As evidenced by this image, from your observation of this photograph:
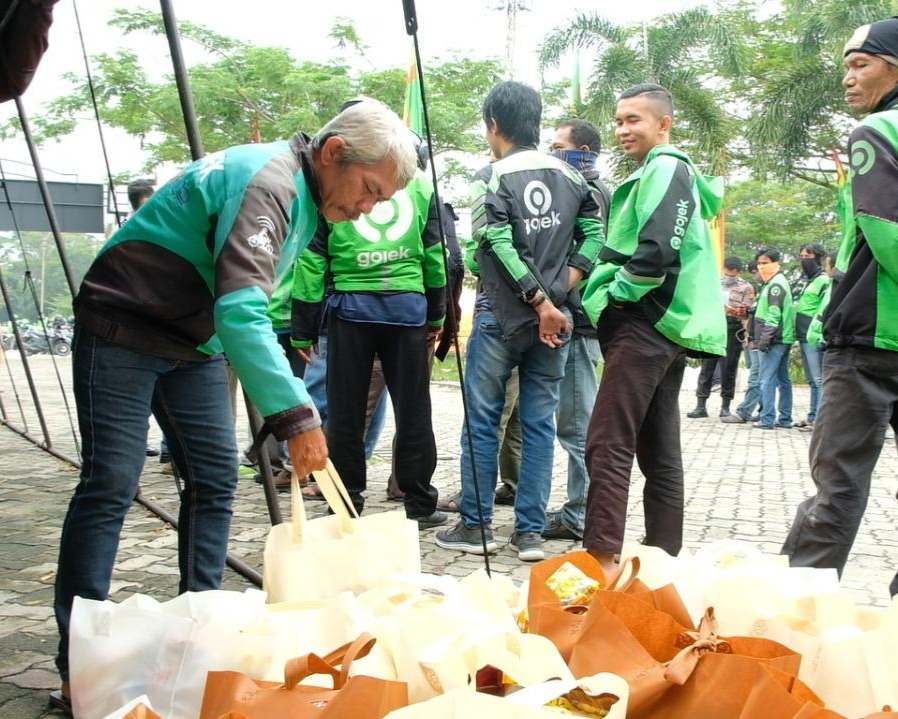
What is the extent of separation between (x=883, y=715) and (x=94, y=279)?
2073mm

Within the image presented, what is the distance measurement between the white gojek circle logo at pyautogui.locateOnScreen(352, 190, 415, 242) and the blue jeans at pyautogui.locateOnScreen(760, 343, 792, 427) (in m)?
8.14

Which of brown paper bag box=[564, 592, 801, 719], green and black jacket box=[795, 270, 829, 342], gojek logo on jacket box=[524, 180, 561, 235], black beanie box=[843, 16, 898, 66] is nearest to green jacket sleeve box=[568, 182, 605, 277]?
gojek logo on jacket box=[524, 180, 561, 235]

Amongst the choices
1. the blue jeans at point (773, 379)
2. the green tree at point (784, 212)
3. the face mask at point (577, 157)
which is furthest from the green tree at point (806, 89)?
the face mask at point (577, 157)

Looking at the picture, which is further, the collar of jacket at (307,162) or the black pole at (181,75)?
the black pole at (181,75)

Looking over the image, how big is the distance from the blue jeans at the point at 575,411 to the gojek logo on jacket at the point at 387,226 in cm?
103

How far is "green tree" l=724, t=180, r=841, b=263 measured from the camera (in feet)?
104

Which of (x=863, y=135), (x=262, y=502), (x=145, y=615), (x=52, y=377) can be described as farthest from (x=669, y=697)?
(x=52, y=377)

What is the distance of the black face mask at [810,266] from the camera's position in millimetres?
11508

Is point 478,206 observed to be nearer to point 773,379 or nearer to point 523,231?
point 523,231

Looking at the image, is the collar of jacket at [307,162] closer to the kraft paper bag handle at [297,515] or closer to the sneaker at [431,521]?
the kraft paper bag handle at [297,515]

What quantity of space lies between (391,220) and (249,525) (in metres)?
1.75

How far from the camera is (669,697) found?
1800 millimetres

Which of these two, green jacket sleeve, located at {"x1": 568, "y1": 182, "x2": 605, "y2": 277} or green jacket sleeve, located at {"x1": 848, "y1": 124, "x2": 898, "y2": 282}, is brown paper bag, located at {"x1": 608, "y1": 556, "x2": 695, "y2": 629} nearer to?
green jacket sleeve, located at {"x1": 848, "y1": 124, "x2": 898, "y2": 282}

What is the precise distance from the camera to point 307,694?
177cm
